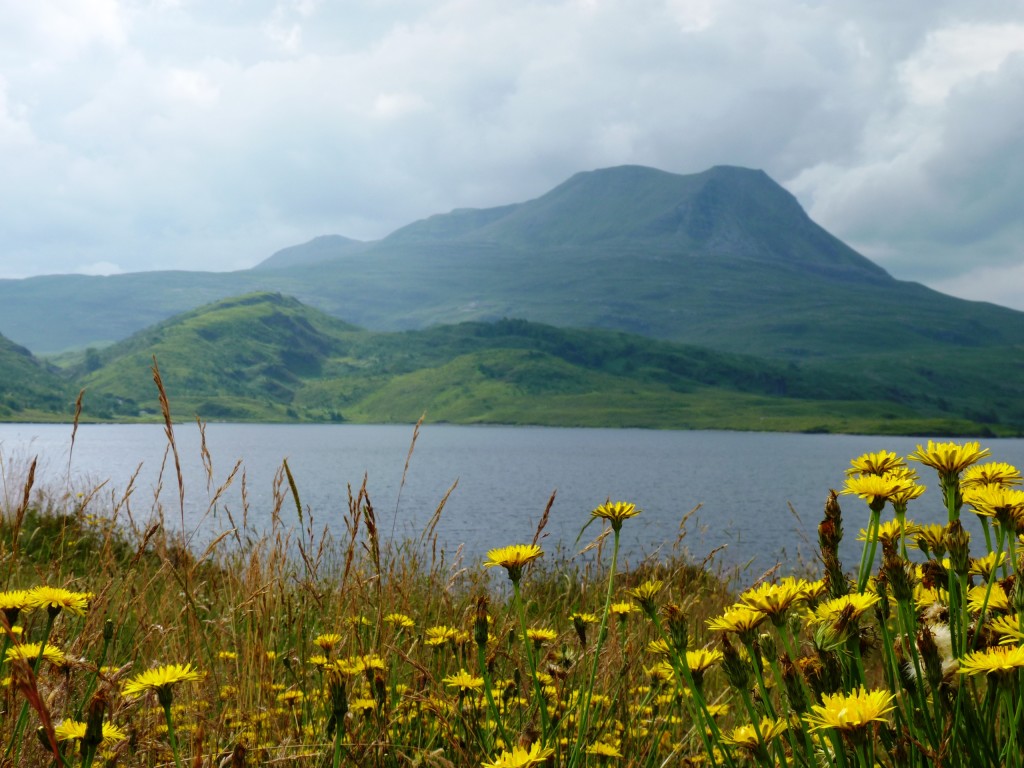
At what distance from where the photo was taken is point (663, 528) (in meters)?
33.6

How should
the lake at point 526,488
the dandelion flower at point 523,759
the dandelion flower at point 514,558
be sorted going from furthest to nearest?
the lake at point 526,488
the dandelion flower at point 514,558
the dandelion flower at point 523,759

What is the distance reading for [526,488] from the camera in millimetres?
56188

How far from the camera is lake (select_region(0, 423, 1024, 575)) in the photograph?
79.5 feet

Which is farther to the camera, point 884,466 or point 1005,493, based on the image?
point 884,466

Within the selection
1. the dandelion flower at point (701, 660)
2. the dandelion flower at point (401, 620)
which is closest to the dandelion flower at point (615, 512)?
the dandelion flower at point (701, 660)

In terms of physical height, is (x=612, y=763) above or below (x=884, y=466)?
below

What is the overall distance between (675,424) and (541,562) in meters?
192

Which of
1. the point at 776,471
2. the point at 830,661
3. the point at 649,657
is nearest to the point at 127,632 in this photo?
the point at 649,657

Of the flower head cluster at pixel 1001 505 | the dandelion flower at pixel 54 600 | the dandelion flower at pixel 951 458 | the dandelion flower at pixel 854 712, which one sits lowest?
the dandelion flower at pixel 54 600

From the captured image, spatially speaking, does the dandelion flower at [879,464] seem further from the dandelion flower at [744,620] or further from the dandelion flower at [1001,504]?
the dandelion flower at [744,620]

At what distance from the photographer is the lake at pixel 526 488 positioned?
24228mm

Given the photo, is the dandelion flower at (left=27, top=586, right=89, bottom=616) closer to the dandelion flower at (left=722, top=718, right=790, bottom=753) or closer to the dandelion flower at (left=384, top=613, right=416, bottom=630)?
the dandelion flower at (left=384, top=613, right=416, bottom=630)

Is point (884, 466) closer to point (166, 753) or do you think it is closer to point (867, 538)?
point (867, 538)

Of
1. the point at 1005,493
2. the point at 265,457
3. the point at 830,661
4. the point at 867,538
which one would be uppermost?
the point at 1005,493
